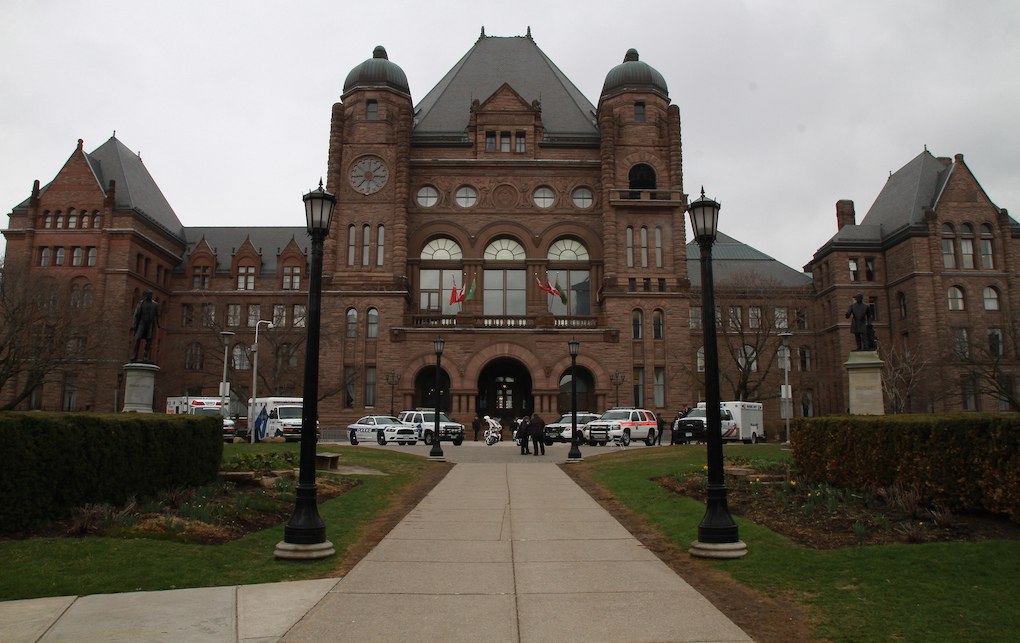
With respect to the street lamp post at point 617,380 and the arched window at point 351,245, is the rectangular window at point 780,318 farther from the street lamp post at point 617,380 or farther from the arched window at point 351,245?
the arched window at point 351,245

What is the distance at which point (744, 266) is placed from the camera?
73.2m

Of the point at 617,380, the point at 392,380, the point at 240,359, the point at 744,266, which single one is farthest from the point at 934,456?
the point at 744,266

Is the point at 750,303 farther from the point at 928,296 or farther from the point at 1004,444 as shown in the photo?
the point at 1004,444

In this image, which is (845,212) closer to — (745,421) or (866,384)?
(745,421)

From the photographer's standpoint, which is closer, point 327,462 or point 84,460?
point 84,460

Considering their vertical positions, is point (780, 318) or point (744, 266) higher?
point (744, 266)

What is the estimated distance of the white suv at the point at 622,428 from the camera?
121ft

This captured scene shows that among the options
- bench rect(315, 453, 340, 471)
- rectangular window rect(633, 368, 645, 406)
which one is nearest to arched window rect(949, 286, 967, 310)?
rectangular window rect(633, 368, 645, 406)

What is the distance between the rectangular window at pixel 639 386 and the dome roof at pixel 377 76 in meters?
26.5

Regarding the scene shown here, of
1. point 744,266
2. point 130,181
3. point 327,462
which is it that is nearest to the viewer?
point 327,462

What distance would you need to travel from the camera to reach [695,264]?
75750mm

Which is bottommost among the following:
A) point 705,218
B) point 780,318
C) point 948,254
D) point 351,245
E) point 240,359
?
point 705,218

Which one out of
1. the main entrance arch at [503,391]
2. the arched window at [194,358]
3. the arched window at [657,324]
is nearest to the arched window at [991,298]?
the arched window at [657,324]

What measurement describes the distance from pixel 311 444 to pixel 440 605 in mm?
3786
